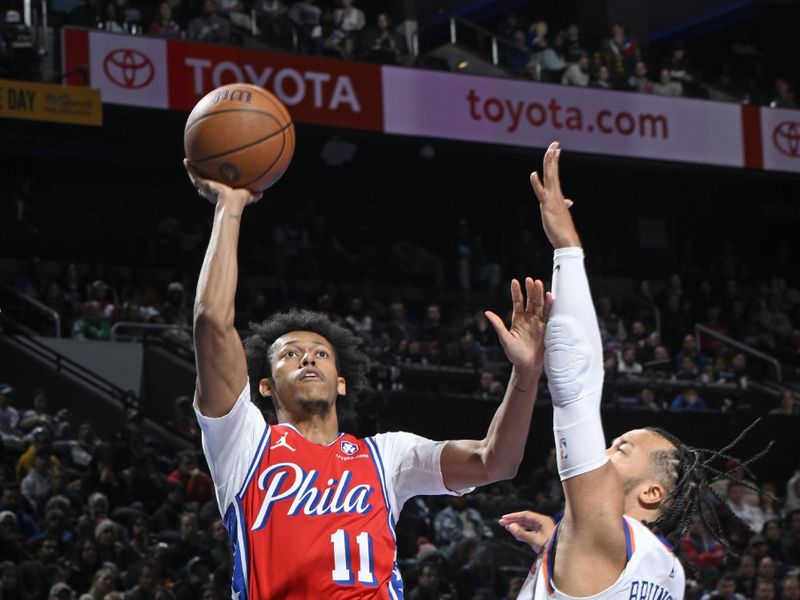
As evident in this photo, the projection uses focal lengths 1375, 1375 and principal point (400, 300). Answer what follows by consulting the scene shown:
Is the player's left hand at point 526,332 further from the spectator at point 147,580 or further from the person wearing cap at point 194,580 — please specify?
the person wearing cap at point 194,580

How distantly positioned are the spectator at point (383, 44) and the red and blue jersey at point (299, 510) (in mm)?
14938

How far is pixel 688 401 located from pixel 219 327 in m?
13.4

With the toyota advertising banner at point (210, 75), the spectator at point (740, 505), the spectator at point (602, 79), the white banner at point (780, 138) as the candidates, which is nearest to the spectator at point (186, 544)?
the spectator at point (740, 505)

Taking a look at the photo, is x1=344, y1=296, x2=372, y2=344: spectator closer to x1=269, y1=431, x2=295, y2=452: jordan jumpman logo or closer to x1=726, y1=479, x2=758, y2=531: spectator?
x1=726, y1=479, x2=758, y2=531: spectator

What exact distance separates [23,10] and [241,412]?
47.5 ft

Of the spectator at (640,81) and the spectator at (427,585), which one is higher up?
the spectator at (640,81)

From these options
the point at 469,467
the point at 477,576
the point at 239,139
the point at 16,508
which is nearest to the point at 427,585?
the point at 477,576

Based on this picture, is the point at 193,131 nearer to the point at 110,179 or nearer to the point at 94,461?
the point at 94,461

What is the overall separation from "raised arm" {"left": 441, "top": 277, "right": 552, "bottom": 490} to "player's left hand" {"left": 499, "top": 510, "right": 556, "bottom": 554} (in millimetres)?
362

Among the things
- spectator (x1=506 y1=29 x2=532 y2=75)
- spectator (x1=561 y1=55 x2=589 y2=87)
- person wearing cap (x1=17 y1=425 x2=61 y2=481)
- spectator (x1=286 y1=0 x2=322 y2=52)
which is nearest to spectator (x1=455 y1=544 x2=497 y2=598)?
person wearing cap (x1=17 y1=425 x2=61 y2=481)

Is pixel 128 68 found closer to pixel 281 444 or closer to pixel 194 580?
pixel 194 580

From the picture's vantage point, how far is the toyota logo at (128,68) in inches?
663

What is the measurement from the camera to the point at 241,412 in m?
4.29

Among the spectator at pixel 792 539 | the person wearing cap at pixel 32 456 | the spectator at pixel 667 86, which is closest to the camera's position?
the person wearing cap at pixel 32 456
